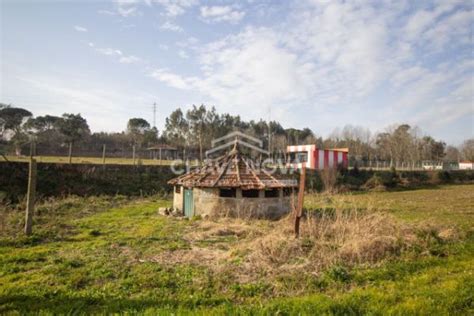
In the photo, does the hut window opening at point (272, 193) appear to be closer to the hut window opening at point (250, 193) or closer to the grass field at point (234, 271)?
the hut window opening at point (250, 193)

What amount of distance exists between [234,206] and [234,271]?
8.67 meters

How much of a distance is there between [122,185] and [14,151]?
13.7 metres

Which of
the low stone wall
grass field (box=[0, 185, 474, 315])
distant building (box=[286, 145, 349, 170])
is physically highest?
distant building (box=[286, 145, 349, 170])

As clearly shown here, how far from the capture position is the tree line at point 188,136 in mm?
49125

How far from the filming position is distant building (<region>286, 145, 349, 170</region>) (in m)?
45.0

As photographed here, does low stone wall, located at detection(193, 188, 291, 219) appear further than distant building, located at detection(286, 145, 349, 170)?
No

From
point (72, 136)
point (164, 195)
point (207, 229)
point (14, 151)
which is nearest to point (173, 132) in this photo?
point (72, 136)

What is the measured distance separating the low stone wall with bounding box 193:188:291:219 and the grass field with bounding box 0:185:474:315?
295cm

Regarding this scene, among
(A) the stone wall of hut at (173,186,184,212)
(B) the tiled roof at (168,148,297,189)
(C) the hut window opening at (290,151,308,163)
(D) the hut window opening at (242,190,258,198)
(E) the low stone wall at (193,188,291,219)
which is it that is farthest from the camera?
(C) the hut window opening at (290,151,308,163)

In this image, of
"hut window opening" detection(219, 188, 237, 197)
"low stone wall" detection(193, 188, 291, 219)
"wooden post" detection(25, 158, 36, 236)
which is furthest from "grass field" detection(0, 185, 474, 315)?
"hut window opening" detection(219, 188, 237, 197)

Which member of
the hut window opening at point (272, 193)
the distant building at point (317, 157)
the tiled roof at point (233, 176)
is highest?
the distant building at point (317, 157)

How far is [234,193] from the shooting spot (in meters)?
16.7
